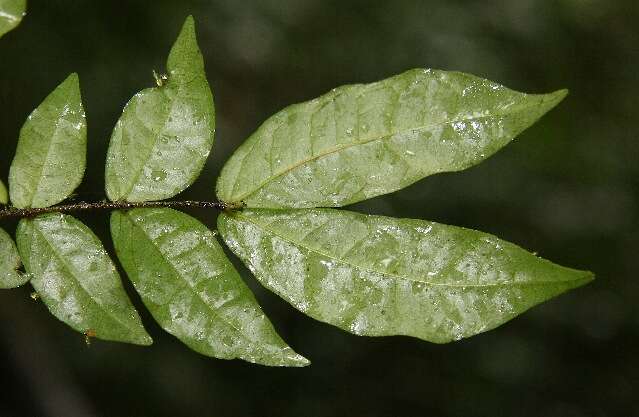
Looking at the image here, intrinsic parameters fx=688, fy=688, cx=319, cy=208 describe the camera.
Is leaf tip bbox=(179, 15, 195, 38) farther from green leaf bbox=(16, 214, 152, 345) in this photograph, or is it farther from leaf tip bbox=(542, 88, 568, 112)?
leaf tip bbox=(542, 88, 568, 112)

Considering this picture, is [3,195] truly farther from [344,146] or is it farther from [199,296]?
[344,146]

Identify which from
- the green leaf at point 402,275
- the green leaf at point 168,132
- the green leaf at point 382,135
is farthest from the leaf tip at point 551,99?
the green leaf at point 168,132

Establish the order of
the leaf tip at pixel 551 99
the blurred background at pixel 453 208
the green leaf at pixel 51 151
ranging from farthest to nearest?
1. the blurred background at pixel 453 208
2. the green leaf at pixel 51 151
3. the leaf tip at pixel 551 99

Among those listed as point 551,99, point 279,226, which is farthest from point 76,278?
point 551,99

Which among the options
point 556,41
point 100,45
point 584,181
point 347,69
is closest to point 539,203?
point 584,181

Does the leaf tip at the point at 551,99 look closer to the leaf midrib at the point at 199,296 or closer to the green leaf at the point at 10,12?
the leaf midrib at the point at 199,296

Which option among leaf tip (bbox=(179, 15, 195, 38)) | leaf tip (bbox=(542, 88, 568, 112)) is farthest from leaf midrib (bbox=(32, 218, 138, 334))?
leaf tip (bbox=(542, 88, 568, 112))

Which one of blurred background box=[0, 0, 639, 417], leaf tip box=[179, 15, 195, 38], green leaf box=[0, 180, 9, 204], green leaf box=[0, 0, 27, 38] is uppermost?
green leaf box=[0, 0, 27, 38]
